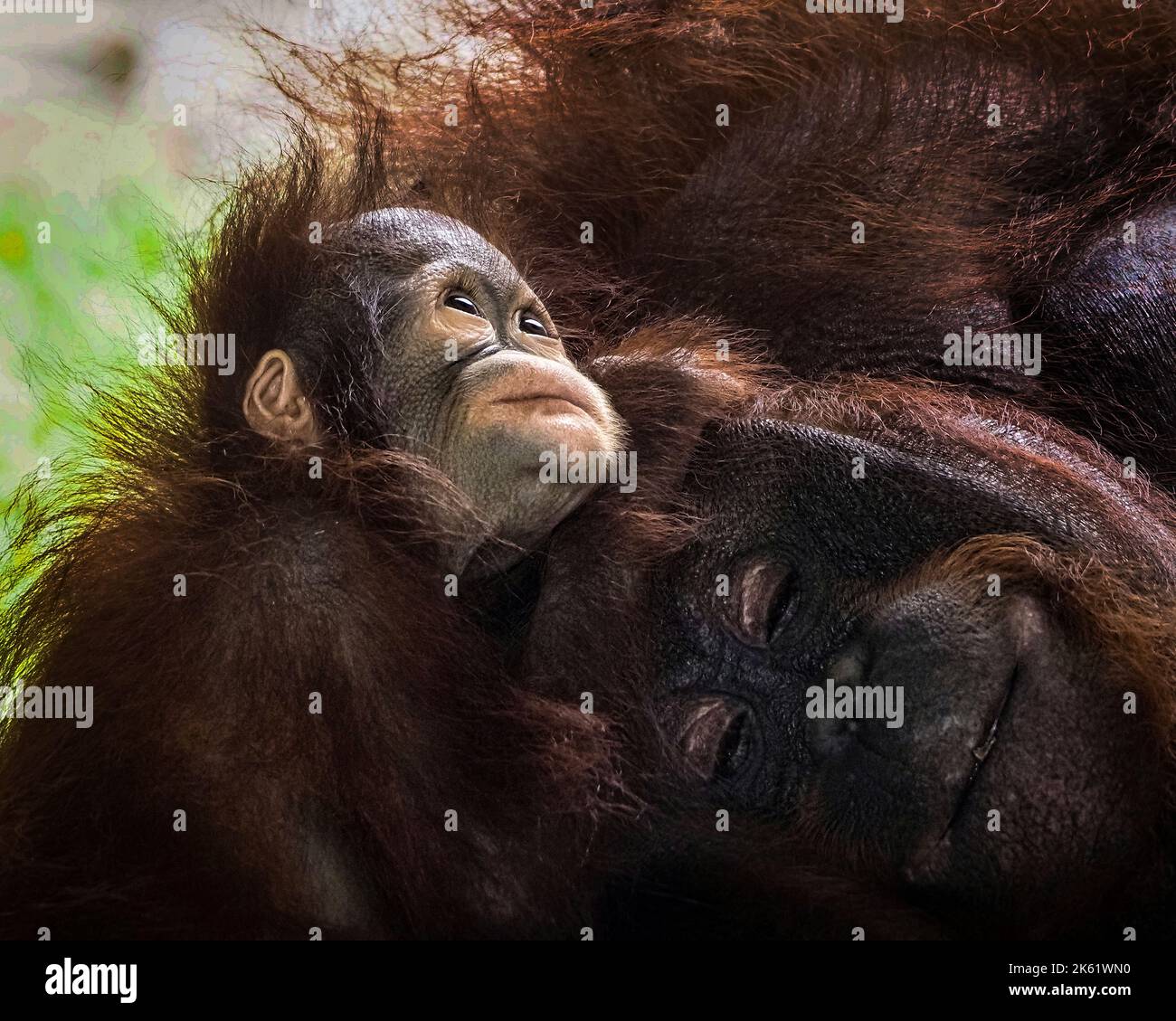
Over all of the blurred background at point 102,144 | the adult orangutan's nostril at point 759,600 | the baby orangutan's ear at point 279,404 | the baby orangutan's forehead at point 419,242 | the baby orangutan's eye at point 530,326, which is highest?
the blurred background at point 102,144

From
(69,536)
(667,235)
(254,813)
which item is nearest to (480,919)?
(254,813)

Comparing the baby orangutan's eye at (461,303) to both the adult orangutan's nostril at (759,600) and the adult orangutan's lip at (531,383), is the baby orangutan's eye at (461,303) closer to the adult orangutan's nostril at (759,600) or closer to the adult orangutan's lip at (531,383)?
→ the adult orangutan's lip at (531,383)

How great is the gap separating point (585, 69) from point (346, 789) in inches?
60.2

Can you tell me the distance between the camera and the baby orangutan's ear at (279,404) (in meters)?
1.88

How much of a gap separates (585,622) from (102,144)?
237 cm

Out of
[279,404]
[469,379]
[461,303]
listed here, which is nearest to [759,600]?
[469,379]

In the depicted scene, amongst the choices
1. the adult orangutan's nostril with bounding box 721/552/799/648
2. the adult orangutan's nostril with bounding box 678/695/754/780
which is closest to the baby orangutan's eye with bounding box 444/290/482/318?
the adult orangutan's nostril with bounding box 721/552/799/648

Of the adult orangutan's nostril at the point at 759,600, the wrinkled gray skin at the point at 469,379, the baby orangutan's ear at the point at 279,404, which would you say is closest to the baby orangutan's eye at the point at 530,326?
the wrinkled gray skin at the point at 469,379

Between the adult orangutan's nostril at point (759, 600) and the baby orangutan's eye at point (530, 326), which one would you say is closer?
the adult orangutan's nostril at point (759, 600)

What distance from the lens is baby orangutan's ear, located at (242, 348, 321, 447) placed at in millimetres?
1877

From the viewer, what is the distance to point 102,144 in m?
3.49

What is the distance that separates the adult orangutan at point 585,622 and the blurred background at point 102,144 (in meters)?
0.59

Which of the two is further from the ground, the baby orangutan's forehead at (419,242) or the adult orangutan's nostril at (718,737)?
the baby orangutan's forehead at (419,242)

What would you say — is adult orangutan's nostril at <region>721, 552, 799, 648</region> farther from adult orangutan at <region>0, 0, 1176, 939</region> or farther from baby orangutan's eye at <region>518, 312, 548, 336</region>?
baby orangutan's eye at <region>518, 312, 548, 336</region>
